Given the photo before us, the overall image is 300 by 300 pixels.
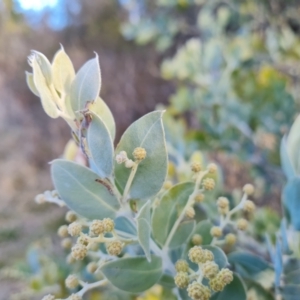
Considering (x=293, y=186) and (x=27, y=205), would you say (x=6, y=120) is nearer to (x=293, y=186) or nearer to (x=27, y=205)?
(x=27, y=205)

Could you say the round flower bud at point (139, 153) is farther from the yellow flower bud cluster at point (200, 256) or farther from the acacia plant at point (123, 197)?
the yellow flower bud cluster at point (200, 256)

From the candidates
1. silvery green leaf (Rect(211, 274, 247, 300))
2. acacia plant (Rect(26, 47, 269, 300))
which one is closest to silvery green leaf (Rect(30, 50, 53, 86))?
acacia plant (Rect(26, 47, 269, 300))

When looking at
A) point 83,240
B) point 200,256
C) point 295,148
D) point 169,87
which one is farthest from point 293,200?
point 169,87

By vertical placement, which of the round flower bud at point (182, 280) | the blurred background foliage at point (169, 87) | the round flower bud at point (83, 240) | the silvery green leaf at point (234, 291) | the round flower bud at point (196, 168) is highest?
the blurred background foliage at point (169, 87)

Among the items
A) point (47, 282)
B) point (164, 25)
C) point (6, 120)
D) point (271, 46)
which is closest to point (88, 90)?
point (47, 282)

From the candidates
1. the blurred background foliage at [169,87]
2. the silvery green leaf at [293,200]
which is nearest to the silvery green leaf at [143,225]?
the silvery green leaf at [293,200]

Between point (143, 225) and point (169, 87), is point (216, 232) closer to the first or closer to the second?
point (143, 225)
